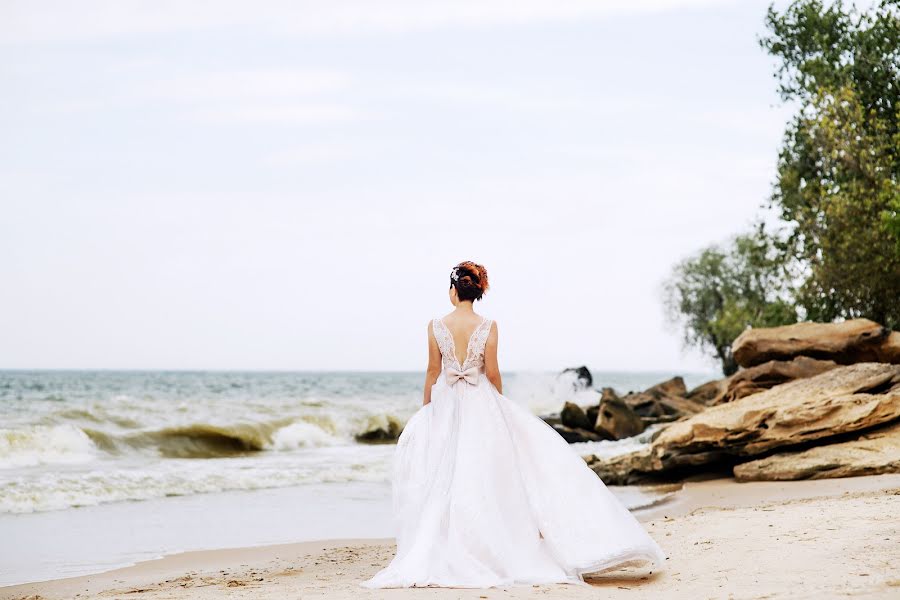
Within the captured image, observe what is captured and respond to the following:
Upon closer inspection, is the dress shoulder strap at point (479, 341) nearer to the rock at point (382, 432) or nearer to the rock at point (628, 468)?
the rock at point (628, 468)

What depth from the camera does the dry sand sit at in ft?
19.6

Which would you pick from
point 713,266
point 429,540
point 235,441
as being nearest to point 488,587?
point 429,540

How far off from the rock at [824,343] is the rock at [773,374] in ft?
2.27

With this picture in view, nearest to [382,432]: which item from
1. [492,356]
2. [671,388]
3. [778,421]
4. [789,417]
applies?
[671,388]

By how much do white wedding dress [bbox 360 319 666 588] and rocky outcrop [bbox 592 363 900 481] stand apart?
6630mm

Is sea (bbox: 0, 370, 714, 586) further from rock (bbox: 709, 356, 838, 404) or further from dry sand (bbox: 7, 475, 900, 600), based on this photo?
rock (bbox: 709, 356, 838, 404)

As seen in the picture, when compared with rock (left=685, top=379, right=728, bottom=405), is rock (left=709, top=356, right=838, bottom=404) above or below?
above

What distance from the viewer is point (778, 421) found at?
12875 millimetres

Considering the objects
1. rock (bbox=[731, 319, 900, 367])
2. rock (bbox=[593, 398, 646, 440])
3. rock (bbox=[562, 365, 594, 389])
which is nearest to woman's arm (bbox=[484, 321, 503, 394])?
rock (bbox=[731, 319, 900, 367])

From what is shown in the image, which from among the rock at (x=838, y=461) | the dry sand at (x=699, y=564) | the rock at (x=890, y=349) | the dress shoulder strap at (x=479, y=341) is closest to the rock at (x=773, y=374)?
the rock at (x=890, y=349)

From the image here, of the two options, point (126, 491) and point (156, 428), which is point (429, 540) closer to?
point (126, 491)

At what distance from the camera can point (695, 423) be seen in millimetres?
13688

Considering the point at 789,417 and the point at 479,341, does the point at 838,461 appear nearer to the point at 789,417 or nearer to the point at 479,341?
the point at 789,417

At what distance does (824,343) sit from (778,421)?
5.86 meters
